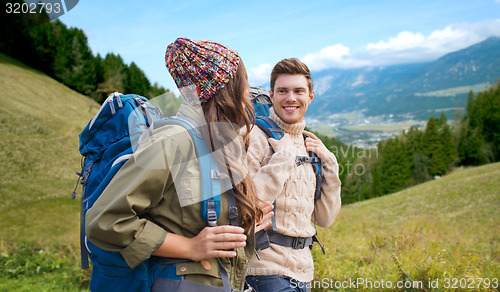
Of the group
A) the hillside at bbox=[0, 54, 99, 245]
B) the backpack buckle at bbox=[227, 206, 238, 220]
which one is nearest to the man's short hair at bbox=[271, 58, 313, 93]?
the backpack buckle at bbox=[227, 206, 238, 220]

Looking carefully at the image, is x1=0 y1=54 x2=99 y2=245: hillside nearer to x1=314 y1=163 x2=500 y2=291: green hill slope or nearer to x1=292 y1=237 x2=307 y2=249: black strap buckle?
x1=314 y1=163 x2=500 y2=291: green hill slope

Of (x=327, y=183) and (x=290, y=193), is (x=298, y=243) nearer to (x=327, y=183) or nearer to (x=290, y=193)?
Answer: (x=290, y=193)

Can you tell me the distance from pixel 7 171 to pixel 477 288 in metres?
21.9

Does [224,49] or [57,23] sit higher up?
→ [57,23]

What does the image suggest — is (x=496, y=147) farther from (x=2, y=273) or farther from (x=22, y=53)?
(x=22, y=53)

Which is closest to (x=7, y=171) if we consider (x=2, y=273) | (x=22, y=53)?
(x=2, y=273)

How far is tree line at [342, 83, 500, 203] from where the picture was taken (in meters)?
57.1

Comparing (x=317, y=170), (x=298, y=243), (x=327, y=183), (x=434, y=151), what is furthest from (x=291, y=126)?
(x=434, y=151)

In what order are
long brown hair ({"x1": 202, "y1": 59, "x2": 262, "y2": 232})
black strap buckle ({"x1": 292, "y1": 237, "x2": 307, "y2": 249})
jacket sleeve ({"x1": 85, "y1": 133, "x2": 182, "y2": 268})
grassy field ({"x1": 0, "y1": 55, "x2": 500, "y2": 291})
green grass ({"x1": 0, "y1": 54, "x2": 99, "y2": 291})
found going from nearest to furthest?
1. jacket sleeve ({"x1": 85, "y1": 133, "x2": 182, "y2": 268})
2. long brown hair ({"x1": 202, "y1": 59, "x2": 262, "y2": 232})
3. black strap buckle ({"x1": 292, "y1": 237, "x2": 307, "y2": 249})
4. grassy field ({"x1": 0, "y1": 55, "x2": 500, "y2": 291})
5. green grass ({"x1": 0, "y1": 54, "x2": 99, "y2": 291})

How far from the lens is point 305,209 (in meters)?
2.80

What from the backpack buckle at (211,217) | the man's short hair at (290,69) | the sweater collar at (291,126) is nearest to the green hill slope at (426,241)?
the sweater collar at (291,126)

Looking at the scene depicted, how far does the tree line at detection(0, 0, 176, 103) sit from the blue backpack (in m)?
48.8

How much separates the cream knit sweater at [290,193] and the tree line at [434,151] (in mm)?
53694

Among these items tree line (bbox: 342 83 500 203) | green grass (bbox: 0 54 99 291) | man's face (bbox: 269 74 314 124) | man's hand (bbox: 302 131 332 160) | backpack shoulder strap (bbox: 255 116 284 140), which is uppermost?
man's face (bbox: 269 74 314 124)
